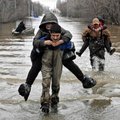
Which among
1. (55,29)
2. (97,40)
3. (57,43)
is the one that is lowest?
(97,40)

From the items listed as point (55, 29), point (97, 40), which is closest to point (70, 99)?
point (55, 29)

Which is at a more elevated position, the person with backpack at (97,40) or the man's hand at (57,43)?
the man's hand at (57,43)

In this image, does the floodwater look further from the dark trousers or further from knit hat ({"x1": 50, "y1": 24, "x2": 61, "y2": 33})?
knit hat ({"x1": 50, "y1": 24, "x2": 61, "y2": 33})

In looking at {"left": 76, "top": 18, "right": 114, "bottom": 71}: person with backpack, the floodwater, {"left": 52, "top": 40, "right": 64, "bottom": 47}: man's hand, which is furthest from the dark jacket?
{"left": 52, "top": 40, "right": 64, "bottom": 47}: man's hand

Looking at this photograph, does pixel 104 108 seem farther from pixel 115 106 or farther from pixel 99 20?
pixel 99 20

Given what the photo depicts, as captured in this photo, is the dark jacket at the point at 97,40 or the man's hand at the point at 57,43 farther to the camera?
the dark jacket at the point at 97,40

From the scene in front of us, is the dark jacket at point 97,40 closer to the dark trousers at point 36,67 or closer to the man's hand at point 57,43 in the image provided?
the dark trousers at point 36,67

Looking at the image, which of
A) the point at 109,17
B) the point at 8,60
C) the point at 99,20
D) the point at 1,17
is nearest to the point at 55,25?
the point at 99,20

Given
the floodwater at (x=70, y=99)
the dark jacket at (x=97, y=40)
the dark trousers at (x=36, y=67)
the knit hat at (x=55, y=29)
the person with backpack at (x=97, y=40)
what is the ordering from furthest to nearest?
the dark jacket at (x=97, y=40), the person with backpack at (x=97, y=40), the dark trousers at (x=36, y=67), the floodwater at (x=70, y=99), the knit hat at (x=55, y=29)

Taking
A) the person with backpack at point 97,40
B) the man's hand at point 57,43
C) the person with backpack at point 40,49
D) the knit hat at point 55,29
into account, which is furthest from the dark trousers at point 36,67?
the person with backpack at point 97,40

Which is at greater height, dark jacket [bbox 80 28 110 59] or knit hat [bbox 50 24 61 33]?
knit hat [bbox 50 24 61 33]

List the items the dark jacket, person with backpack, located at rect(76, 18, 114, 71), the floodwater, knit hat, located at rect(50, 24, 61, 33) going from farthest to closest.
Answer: the dark jacket < person with backpack, located at rect(76, 18, 114, 71) < the floodwater < knit hat, located at rect(50, 24, 61, 33)

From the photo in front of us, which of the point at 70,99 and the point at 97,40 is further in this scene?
the point at 97,40

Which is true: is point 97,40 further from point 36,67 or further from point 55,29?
point 55,29
